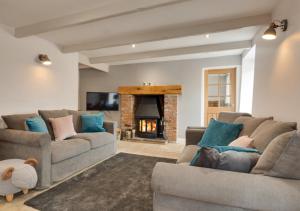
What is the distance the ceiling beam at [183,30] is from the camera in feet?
8.92

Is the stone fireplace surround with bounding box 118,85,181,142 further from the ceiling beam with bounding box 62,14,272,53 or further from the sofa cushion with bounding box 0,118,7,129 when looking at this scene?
the sofa cushion with bounding box 0,118,7,129

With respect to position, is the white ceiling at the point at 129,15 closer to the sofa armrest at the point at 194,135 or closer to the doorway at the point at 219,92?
the doorway at the point at 219,92

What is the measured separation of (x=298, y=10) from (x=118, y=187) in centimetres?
279

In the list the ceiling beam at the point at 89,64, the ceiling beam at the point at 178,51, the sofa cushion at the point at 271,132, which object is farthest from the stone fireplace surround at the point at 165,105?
the sofa cushion at the point at 271,132

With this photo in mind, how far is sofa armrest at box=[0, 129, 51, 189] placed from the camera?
7.71 ft

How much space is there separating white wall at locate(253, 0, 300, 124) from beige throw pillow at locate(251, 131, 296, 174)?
0.74 meters

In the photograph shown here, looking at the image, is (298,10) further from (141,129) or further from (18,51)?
(141,129)

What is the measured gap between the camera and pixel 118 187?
8.07 feet

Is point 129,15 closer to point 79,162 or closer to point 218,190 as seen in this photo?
point 79,162

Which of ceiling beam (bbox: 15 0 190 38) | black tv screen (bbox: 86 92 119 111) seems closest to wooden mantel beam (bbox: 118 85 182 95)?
black tv screen (bbox: 86 92 119 111)

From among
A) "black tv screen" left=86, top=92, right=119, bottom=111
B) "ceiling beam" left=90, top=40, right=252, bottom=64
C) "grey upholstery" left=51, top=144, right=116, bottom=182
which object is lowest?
"grey upholstery" left=51, top=144, right=116, bottom=182

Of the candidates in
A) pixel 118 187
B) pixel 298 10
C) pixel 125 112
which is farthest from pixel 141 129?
pixel 298 10

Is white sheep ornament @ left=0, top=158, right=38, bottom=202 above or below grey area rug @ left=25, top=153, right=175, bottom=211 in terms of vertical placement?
above

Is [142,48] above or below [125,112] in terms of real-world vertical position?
above
